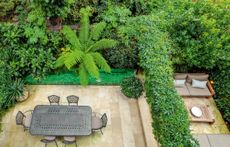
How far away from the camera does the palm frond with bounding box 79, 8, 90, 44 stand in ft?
33.8

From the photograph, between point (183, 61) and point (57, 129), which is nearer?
point (57, 129)

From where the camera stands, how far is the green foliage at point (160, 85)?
702 cm

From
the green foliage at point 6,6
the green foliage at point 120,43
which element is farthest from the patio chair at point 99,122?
the green foliage at point 6,6

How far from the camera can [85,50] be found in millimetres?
10531

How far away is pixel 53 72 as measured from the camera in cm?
1061

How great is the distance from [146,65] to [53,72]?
3957 mm

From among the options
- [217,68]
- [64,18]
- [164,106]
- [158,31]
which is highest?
[64,18]

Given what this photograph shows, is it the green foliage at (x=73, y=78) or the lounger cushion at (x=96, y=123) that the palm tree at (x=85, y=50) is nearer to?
the green foliage at (x=73, y=78)

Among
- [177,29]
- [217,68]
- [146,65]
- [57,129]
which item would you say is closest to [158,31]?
[177,29]

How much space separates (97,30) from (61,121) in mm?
3896

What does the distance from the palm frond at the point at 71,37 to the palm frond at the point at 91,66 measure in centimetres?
72

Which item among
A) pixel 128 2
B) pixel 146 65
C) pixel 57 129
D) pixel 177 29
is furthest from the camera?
pixel 128 2

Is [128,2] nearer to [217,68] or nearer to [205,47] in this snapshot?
[205,47]

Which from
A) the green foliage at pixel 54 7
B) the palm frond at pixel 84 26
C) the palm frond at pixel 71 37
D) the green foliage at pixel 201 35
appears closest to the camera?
the green foliage at pixel 54 7
